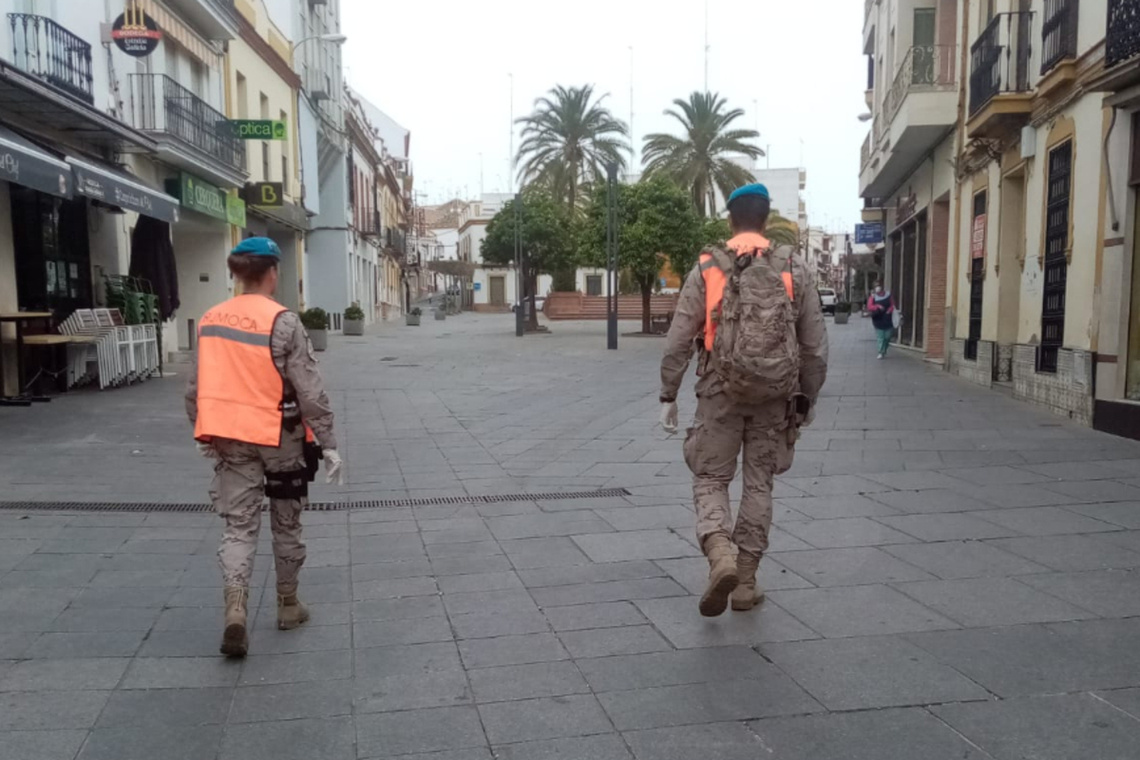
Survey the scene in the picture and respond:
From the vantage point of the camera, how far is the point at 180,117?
1644cm

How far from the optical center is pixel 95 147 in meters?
13.9

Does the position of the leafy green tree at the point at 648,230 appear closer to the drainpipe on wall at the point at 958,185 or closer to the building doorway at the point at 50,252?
the drainpipe on wall at the point at 958,185

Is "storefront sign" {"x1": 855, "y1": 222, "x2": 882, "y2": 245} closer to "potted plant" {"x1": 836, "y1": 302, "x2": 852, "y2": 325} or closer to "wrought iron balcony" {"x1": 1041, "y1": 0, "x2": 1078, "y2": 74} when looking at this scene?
"potted plant" {"x1": 836, "y1": 302, "x2": 852, "y2": 325}

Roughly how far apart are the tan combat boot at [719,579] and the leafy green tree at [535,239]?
30.5 m

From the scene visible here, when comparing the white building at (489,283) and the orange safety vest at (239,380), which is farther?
the white building at (489,283)

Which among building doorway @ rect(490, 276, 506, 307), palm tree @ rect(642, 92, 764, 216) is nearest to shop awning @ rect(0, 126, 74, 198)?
palm tree @ rect(642, 92, 764, 216)

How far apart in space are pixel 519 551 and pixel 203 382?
2.07 m

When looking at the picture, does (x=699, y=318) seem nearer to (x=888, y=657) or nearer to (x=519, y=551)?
(x=888, y=657)

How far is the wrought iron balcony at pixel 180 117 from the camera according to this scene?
50.5 ft

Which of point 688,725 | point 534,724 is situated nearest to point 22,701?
point 534,724

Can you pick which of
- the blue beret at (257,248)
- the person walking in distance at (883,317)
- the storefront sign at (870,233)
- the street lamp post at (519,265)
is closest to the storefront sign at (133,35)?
the blue beret at (257,248)

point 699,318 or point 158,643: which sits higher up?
point 699,318

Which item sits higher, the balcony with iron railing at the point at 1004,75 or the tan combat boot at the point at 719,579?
the balcony with iron railing at the point at 1004,75

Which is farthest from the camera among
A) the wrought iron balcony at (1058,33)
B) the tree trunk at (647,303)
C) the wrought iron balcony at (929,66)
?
the tree trunk at (647,303)
